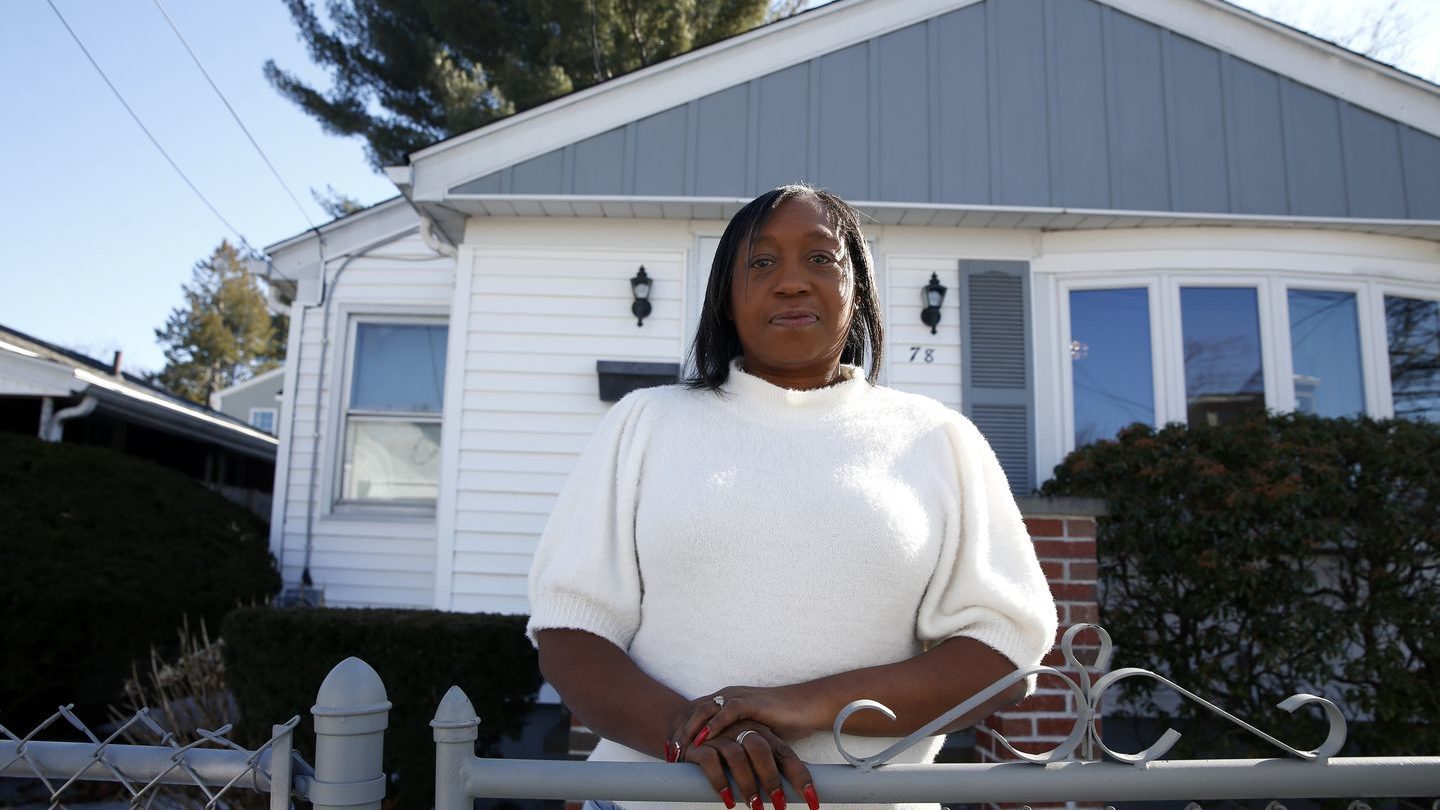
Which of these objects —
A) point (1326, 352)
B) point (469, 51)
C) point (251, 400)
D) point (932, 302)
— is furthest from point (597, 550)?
point (251, 400)

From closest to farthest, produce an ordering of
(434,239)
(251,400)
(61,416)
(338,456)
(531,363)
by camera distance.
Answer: (531,363)
(434,239)
(338,456)
(61,416)
(251,400)

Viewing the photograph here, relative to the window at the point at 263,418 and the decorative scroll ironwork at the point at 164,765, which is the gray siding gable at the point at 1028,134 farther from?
the window at the point at 263,418

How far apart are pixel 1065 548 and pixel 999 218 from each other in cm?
259

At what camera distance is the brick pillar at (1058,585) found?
3316 millimetres

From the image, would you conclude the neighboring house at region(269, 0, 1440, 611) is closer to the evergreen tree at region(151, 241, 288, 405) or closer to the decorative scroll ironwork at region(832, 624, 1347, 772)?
the decorative scroll ironwork at region(832, 624, 1347, 772)

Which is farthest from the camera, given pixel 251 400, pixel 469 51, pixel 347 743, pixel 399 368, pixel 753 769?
pixel 251 400

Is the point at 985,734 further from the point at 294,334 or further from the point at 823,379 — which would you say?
the point at 294,334

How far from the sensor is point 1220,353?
5.45 meters

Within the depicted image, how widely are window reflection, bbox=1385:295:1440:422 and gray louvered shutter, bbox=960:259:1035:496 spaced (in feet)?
7.00

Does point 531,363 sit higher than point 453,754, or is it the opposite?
point 531,363

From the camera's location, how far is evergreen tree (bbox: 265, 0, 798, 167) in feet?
38.6

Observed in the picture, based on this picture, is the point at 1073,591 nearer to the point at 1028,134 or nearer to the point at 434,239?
the point at 1028,134

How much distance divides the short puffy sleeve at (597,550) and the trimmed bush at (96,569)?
4311 mm

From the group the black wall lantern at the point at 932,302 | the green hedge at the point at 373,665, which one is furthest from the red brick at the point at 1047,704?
the black wall lantern at the point at 932,302
